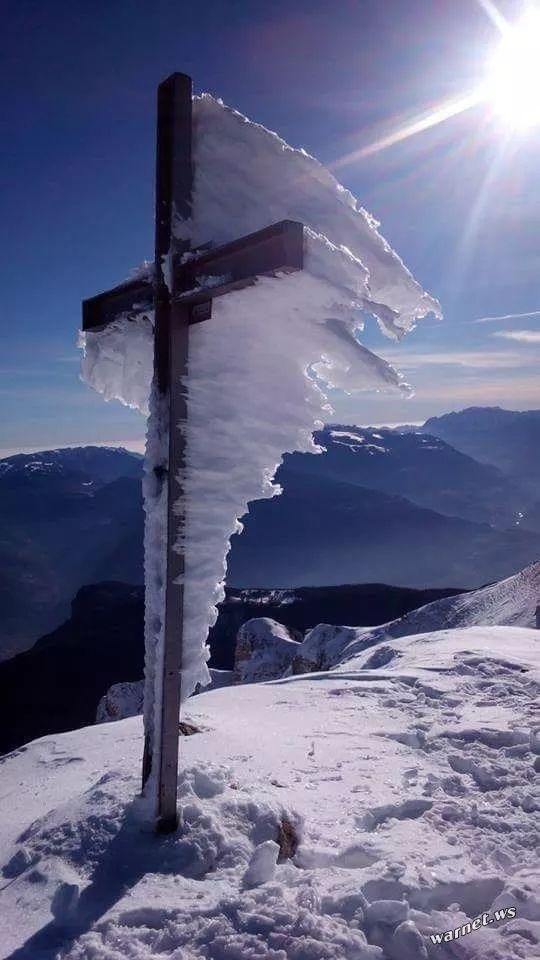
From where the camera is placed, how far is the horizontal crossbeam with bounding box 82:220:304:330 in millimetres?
3221

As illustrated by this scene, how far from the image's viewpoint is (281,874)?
11.2 ft

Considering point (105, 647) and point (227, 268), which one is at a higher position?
point (227, 268)

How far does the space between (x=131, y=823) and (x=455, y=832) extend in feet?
7.04

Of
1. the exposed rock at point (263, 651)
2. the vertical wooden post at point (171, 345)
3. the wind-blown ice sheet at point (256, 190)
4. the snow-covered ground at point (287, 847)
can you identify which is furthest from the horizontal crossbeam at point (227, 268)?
the exposed rock at point (263, 651)

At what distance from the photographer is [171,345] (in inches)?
154

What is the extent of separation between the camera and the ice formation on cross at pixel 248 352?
12.9ft


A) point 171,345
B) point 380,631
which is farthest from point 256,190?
point 380,631

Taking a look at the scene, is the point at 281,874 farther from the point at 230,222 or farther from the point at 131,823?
the point at 230,222

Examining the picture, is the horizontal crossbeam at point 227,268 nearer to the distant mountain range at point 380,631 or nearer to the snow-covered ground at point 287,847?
the snow-covered ground at point 287,847

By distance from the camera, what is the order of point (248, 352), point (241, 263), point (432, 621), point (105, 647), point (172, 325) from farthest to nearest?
point (105, 647) → point (432, 621) → point (248, 352) → point (172, 325) → point (241, 263)

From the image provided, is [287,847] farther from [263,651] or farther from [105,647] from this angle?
[105,647]

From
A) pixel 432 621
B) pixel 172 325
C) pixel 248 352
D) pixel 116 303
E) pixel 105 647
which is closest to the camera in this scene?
pixel 172 325

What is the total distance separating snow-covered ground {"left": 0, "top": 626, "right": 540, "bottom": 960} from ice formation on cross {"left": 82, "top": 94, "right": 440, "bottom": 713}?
87 centimetres

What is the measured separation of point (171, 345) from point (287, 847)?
10.4ft
